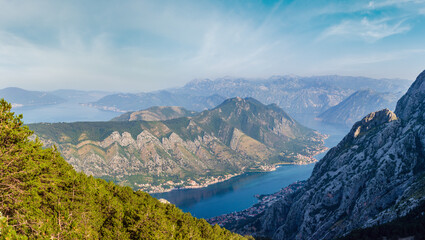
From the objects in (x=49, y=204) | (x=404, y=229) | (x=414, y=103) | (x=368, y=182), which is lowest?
(x=368, y=182)

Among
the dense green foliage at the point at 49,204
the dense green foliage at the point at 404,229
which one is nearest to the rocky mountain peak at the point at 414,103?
the dense green foliage at the point at 404,229

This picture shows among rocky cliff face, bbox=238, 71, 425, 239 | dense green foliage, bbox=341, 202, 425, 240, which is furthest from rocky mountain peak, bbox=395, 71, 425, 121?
dense green foliage, bbox=341, 202, 425, 240

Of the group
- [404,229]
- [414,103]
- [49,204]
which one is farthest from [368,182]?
[49,204]

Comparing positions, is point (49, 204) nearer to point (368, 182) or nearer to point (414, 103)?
point (368, 182)

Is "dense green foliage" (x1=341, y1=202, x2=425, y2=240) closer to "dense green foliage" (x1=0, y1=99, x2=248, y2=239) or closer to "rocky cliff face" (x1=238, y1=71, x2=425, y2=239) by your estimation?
"rocky cliff face" (x1=238, y1=71, x2=425, y2=239)

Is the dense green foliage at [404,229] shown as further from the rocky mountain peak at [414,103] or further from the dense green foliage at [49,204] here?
the rocky mountain peak at [414,103]

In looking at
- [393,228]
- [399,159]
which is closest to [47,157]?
[393,228]
